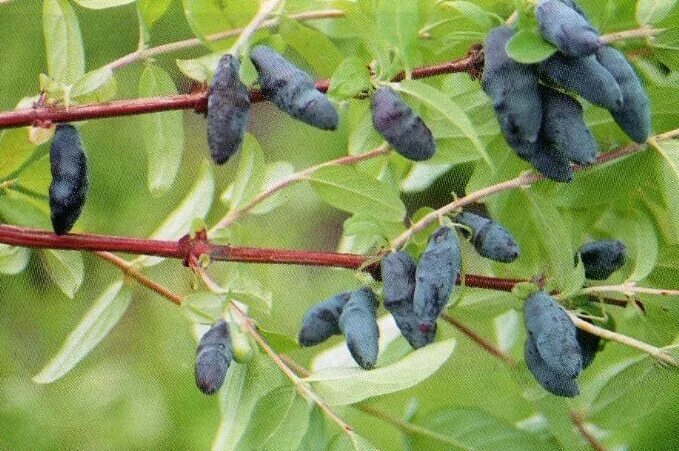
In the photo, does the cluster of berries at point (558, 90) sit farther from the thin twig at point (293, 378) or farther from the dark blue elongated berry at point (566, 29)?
the thin twig at point (293, 378)

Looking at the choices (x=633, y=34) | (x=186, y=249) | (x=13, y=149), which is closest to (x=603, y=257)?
(x=633, y=34)

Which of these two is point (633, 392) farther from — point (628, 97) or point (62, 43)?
point (62, 43)

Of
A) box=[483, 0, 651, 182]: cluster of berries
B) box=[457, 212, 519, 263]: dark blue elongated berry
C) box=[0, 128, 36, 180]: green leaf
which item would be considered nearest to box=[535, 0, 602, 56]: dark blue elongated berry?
box=[483, 0, 651, 182]: cluster of berries

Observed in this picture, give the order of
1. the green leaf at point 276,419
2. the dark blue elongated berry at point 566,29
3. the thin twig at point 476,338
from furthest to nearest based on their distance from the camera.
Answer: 1. the thin twig at point 476,338
2. the green leaf at point 276,419
3. the dark blue elongated berry at point 566,29

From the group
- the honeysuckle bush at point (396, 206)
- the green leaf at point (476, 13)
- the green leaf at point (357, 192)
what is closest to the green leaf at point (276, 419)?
the honeysuckle bush at point (396, 206)

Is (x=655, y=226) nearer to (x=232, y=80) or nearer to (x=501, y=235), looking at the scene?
(x=501, y=235)

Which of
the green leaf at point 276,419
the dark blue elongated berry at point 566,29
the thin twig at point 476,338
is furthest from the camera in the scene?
the thin twig at point 476,338
